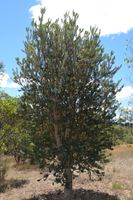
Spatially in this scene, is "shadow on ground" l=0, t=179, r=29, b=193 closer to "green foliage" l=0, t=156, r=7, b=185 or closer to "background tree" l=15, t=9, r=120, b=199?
"green foliage" l=0, t=156, r=7, b=185

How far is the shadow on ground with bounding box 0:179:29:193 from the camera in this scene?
19125 mm

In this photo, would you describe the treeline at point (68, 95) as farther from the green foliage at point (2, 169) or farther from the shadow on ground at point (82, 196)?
the green foliage at point (2, 169)

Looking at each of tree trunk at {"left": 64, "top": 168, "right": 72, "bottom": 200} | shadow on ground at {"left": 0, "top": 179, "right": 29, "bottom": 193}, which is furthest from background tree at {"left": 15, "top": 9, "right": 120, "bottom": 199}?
shadow on ground at {"left": 0, "top": 179, "right": 29, "bottom": 193}

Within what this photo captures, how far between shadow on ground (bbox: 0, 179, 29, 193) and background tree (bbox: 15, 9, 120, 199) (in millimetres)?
4494

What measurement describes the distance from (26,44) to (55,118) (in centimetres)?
280

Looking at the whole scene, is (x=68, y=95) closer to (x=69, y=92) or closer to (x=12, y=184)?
(x=69, y=92)

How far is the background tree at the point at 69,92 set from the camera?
48.8ft

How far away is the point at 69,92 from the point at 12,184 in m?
7.19

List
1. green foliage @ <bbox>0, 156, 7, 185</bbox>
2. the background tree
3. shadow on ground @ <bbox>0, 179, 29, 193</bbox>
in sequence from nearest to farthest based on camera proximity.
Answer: the background tree < shadow on ground @ <bbox>0, 179, 29, 193</bbox> < green foliage @ <bbox>0, 156, 7, 185</bbox>

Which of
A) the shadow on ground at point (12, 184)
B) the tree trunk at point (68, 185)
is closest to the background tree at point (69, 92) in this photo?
the tree trunk at point (68, 185)

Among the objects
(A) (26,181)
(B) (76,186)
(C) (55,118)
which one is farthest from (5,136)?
(C) (55,118)

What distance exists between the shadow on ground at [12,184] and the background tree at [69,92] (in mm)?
4494

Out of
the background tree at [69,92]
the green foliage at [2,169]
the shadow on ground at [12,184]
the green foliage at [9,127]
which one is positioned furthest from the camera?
the green foliage at [9,127]

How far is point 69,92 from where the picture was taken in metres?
14.9
